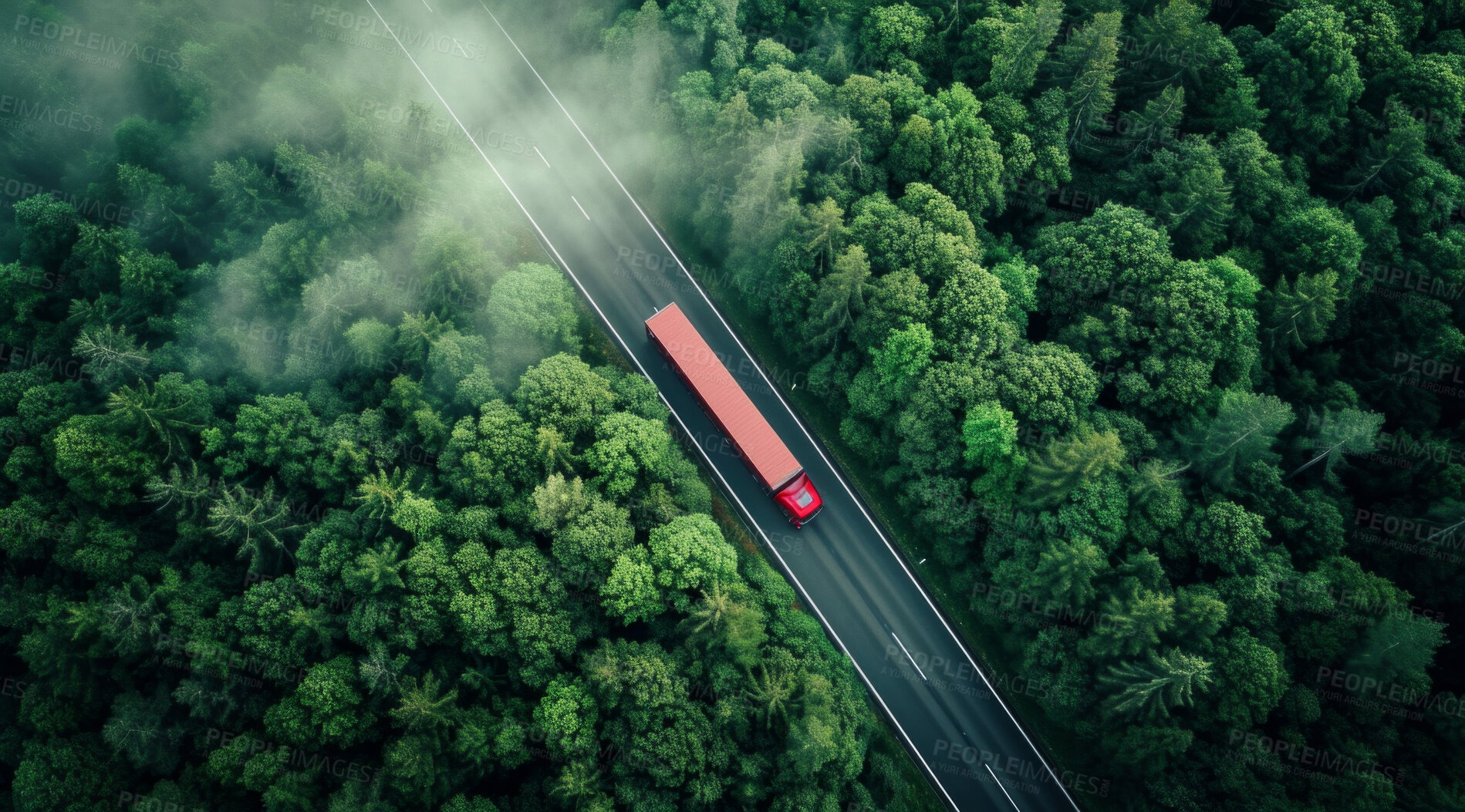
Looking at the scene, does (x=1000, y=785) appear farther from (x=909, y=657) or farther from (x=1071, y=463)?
(x=1071, y=463)

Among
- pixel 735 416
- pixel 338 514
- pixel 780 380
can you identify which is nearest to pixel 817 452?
pixel 780 380

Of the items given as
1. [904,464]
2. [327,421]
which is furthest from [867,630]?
[327,421]

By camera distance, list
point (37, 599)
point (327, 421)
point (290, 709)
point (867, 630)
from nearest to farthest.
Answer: point (290, 709), point (37, 599), point (327, 421), point (867, 630)

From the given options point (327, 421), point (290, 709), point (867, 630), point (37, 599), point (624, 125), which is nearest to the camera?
point (290, 709)

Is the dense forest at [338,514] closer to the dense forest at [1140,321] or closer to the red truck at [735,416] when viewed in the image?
the red truck at [735,416]

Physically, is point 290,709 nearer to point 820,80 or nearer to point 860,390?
point 860,390

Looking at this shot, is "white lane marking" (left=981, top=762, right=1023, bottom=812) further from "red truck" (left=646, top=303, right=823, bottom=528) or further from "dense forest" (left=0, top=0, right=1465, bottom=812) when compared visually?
"red truck" (left=646, top=303, right=823, bottom=528)
